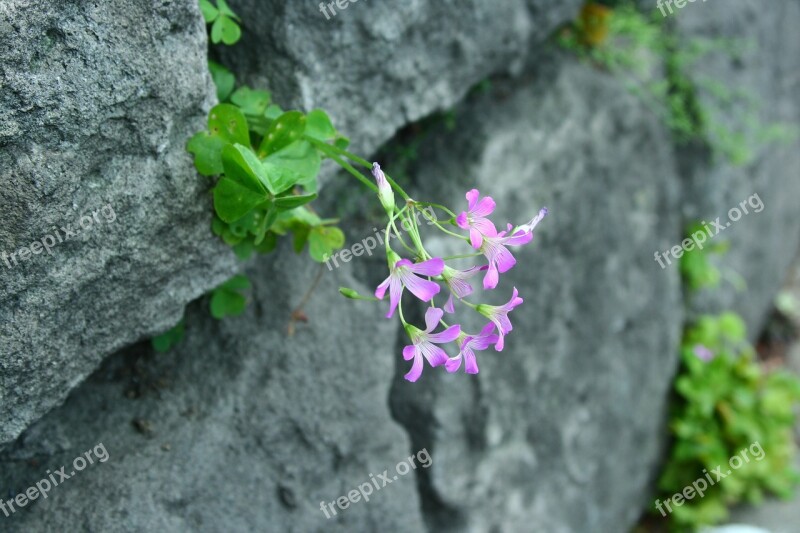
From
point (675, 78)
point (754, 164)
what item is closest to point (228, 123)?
point (675, 78)

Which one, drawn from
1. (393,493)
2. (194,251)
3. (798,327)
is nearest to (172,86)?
(194,251)

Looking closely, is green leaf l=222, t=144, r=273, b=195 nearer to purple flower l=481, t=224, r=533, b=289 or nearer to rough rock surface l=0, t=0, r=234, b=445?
rough rock surface l=0, t=0, r=234, b=445

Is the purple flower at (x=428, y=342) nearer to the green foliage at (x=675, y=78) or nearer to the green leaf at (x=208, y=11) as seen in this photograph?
the green leaf at (x=208, y=11)

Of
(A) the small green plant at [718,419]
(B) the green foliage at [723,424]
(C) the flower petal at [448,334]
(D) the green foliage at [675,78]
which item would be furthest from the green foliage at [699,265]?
(C) the flower petal at [448,334]

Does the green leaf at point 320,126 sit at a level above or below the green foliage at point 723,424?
above

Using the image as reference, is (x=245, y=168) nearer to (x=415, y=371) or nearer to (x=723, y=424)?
(x=415, y=371)

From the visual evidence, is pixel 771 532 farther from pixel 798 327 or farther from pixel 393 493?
pixel 393 493

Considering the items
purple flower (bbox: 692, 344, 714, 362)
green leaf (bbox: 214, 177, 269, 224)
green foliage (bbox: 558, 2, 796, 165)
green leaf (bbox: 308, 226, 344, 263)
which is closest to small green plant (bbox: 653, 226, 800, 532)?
purple flower (bbox: 692, 344, 714, 362)

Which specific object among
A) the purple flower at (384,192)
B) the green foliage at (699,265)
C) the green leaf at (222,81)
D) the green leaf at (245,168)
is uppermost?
the green leaf at (222,81)
